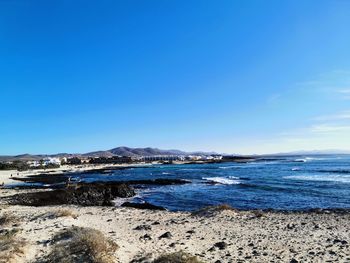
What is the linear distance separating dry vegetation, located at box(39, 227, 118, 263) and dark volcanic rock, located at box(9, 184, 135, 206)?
1853 centimetres

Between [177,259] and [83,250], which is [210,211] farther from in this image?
[177,259]

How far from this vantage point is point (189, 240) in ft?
48.1

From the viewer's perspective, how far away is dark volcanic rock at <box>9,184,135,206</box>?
31.7 m

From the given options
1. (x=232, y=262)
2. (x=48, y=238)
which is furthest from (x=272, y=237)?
(x=48, y=238)

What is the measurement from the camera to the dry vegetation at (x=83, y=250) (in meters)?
11.0

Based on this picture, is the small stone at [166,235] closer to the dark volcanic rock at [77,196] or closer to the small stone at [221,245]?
the small stone at [221,245]

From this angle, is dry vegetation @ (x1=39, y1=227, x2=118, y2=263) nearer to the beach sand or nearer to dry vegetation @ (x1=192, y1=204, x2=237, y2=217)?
the beach sand

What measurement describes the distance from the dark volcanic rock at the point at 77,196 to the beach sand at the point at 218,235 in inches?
410

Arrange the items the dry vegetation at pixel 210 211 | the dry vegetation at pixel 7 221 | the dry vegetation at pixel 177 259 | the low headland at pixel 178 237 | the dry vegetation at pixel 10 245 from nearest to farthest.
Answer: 1. the dry vegetation at pixel 177 259
2. the dry vegetation at pixel 10 245
3. the low headland at pixel 178 237
4. the dry vegetation at pixel 7 221
5. the dry vegetation at pixel 210 211

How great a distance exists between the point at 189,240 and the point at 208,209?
344 inches

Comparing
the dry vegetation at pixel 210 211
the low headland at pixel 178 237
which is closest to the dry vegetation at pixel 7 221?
the low headland at pixel 178 237

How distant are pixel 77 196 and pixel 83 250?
24613mm

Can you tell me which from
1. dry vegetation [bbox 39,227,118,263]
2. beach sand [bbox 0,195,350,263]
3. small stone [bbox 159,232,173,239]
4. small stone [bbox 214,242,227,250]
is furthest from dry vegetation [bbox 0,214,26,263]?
small stone [bbox 214,242,227,250]

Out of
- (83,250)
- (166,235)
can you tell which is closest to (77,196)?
A: (166,235)
